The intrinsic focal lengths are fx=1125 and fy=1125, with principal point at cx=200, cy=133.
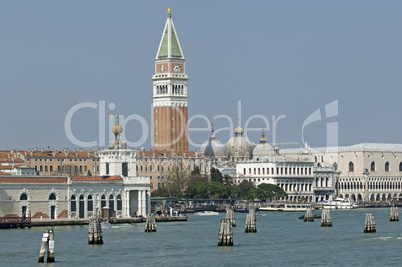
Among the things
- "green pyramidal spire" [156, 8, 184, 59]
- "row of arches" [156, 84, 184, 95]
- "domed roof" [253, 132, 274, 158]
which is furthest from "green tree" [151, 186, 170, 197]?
"domed roof" [253, 132, 274, 158]

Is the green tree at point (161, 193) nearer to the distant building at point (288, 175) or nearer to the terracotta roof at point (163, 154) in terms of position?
the terracotta roof at point (163, 154)

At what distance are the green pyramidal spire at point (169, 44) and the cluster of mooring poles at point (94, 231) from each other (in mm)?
83957

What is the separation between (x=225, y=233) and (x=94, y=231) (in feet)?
23.2

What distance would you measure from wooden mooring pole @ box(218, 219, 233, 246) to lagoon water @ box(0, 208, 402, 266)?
1.76 feet

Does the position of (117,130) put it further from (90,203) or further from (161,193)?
(161,193)

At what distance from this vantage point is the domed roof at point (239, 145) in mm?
161250

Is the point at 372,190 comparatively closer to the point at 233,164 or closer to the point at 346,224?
the point at 233,164

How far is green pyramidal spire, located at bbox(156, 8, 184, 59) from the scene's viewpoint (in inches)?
5591

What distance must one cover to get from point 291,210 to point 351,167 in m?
38.7

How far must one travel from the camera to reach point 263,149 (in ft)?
506

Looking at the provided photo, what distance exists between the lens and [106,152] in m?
85.1

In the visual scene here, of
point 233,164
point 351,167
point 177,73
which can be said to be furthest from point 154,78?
point 351,167

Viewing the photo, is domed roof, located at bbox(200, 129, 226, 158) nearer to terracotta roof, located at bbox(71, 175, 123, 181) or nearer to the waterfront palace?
the waterfront palace

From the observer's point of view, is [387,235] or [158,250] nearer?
[158,250]
